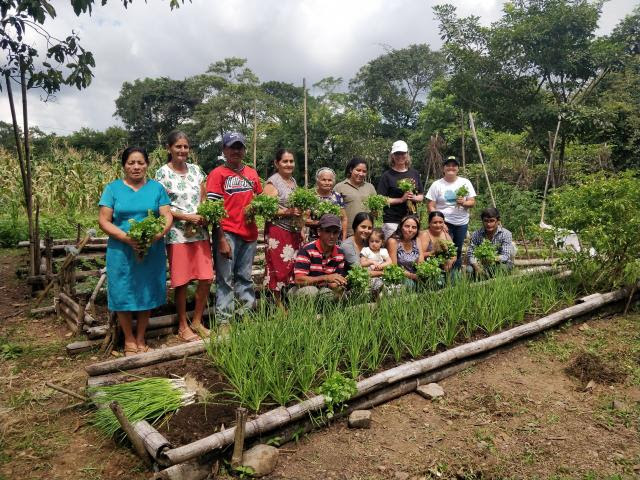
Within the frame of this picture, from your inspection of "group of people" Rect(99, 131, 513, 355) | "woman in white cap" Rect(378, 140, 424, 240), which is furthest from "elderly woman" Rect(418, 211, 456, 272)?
"woman in white cap" Rect(378, 140, 424, 240)

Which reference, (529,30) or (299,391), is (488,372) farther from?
(529,30)

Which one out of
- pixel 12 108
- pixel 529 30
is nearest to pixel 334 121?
pixel 529 30

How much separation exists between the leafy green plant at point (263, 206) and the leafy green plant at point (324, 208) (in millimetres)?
435

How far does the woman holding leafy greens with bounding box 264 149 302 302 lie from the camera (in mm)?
4895

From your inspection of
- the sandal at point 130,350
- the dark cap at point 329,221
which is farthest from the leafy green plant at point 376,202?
the sandal at point 130,350

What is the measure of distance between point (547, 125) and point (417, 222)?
6.98 meters

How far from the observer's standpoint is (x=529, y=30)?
390 inches

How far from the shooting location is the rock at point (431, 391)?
381 cm

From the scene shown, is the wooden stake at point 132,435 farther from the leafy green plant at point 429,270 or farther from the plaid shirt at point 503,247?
the plaid shirt at point 503,247

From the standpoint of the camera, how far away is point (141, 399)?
3.19 m

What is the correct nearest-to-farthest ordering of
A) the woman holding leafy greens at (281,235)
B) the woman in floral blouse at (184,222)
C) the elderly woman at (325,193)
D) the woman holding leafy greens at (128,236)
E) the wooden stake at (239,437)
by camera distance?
the wooden stake at (239,437), the woman holding leafy greens at (128,236), the woman in floral blouse at (184,222), the woman holding leafy greens at (281,235), the elderly woman at (325,193)

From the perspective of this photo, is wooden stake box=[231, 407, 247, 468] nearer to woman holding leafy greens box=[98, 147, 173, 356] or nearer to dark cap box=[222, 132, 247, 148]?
woman holding leafy greens box=[98, 147, 173, 356]

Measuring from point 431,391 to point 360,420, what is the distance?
792 mm

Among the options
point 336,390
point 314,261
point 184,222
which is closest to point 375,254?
point 314,261
